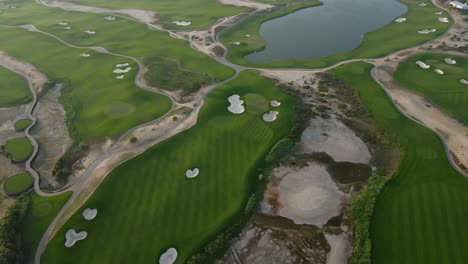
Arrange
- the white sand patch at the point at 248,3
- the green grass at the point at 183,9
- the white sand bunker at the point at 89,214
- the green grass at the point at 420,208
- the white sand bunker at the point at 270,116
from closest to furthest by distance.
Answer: the green grass at the point at 420,208, the white sand bunker at the point at 89,214, the white sand bunker at the point at 270,116, the green grass at the point at 183,9, the white sand patch at the point at 248,3

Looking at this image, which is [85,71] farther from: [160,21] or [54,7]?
[54,7]

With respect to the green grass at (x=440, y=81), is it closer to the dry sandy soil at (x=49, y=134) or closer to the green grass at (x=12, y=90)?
the dry sandy soil at (x=49, y=134)

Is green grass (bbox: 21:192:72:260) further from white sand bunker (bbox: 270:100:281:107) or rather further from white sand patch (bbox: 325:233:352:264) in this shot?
white sand bunker (bbox: 270:100:281:107)

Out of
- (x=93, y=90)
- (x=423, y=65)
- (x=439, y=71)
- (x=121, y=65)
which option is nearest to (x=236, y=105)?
(x=93, y=90)

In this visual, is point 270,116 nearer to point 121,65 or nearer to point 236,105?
point 236,105

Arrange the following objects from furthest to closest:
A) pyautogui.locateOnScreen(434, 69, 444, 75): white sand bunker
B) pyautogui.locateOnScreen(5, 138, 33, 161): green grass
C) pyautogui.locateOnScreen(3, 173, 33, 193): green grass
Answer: pyautogui.locateOnScreen(434, 69, 444, 75): white sand bunker → pyautogui.locateOnScreen(5, 138, 33, 161): green grass → pyautogui.locateOnScreen(3, 173, 33, 193): green grass

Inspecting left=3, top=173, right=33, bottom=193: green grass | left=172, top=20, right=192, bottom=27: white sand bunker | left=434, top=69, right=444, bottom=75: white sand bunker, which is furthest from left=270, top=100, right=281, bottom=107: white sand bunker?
left=172, top=20, right=192, bottom=27: white sand bunker

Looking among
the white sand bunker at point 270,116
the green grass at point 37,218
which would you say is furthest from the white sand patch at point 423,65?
the green grass at point 37,218
